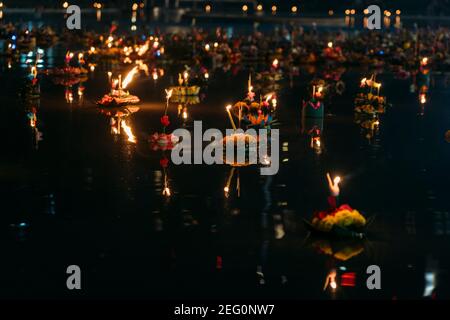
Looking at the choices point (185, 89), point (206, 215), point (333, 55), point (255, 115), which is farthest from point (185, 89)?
point (333, 55)

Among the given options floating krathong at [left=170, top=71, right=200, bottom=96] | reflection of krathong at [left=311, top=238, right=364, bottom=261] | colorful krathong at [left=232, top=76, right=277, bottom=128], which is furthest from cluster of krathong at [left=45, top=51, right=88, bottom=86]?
reflection of krathong at [left=311, top=238, right=364, bottom=261]

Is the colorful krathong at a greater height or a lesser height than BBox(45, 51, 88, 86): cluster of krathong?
greater

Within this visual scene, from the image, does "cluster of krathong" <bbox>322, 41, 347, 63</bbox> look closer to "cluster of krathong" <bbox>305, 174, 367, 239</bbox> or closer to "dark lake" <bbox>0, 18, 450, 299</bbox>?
"dark lake" <bbox>0, 18, 450, 299</bbox>

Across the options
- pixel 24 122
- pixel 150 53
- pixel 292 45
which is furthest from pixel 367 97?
pixel 292 45

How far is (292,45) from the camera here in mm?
141750

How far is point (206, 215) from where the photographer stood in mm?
39688

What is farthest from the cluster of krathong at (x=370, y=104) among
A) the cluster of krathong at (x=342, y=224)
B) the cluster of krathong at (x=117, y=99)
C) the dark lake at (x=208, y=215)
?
the cluster of krathong at (x=342, y=224)

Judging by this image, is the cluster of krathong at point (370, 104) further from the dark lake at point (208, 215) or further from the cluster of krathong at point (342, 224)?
the cluster of krathong at point (342, 224)

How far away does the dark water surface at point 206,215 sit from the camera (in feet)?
106

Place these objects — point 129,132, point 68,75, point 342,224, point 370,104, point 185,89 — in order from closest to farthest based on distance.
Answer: point 342,224, point 129,132, point 370,104, point 185,89, point 68,75

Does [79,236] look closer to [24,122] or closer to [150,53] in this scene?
[24,122]

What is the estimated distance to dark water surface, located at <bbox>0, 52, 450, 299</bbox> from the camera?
3222 centimetres

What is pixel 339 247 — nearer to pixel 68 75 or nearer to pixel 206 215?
pixel 206 215

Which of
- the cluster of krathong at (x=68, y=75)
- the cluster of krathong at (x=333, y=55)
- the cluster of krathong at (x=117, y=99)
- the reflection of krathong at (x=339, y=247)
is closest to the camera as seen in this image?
the reflection of krathong at (x=339, y=247)
